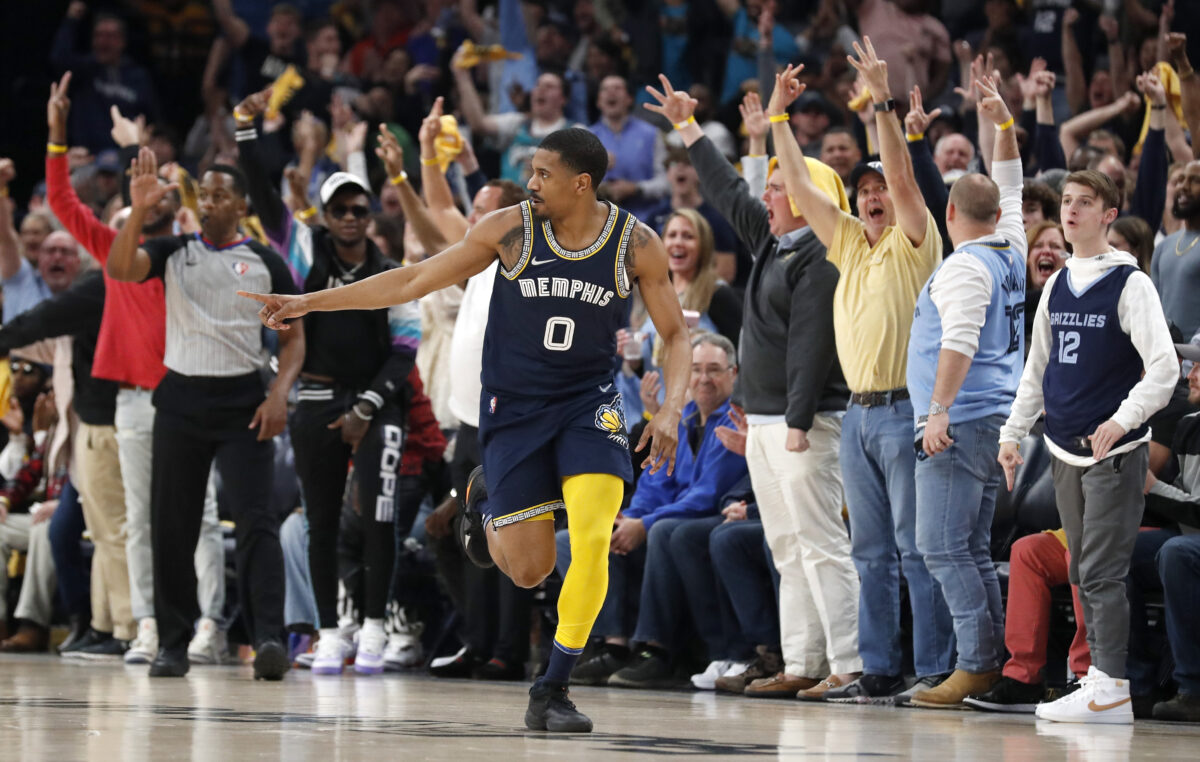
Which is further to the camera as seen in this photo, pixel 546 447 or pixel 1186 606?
pixel 1186 606

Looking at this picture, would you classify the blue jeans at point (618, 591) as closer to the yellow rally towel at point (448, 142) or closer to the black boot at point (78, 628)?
the yellow rally towel at point (448, 142)

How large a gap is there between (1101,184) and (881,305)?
1.08m

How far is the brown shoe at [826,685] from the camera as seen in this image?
7.05 meters

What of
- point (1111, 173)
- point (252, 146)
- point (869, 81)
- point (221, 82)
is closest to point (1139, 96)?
point (1111, 173)

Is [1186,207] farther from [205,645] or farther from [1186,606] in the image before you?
[205,645]

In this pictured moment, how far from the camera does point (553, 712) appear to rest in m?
5.18

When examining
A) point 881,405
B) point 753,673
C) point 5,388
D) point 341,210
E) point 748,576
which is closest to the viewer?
point 881,405

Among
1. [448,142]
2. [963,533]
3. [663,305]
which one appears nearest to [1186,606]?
[963,533]

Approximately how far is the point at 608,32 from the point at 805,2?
189 cm

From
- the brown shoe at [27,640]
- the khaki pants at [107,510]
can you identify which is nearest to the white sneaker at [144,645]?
the khaki pants at [107,510]

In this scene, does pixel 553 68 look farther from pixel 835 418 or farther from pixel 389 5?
pixel 835 418

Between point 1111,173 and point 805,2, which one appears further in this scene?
point 805,2

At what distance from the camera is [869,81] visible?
269 inches

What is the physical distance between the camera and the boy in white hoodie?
19.4 ft
